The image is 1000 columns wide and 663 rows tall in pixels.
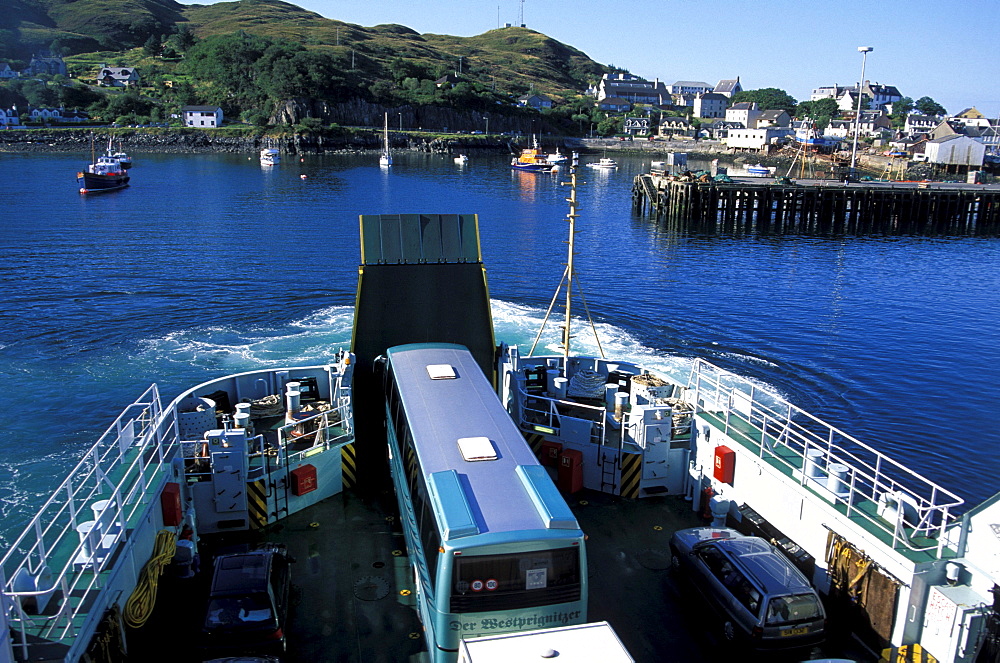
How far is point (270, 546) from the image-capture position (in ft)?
41.5

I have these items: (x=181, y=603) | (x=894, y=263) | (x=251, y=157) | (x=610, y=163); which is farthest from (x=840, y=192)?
(x=251, y=157)

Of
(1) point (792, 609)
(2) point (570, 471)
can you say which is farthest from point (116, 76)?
(1) point (792, 609)

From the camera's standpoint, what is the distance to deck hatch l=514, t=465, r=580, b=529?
30.2 ft

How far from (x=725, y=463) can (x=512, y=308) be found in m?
27.3

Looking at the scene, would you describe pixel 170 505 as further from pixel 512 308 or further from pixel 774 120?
pixel 774 120

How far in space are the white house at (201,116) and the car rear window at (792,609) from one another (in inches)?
6844

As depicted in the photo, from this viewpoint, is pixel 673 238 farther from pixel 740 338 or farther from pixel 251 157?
pixel 251 157

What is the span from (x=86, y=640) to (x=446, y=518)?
4.78 metres

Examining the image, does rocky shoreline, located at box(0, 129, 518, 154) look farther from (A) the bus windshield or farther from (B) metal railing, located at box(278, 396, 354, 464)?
(A) the bus windshield

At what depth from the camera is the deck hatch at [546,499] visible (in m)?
9.22

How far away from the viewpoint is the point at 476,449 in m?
10.8

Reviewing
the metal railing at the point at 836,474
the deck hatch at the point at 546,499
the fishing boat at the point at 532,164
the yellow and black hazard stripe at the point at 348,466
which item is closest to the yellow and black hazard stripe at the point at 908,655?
the metal railing at the point at 836,474

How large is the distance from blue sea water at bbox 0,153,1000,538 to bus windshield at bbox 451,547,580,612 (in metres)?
15.5

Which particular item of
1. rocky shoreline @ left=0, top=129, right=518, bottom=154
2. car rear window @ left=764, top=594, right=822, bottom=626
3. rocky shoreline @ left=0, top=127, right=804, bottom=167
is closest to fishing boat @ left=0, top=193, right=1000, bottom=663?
car rear window @ left=764, top=594, right=822, bottom=626
